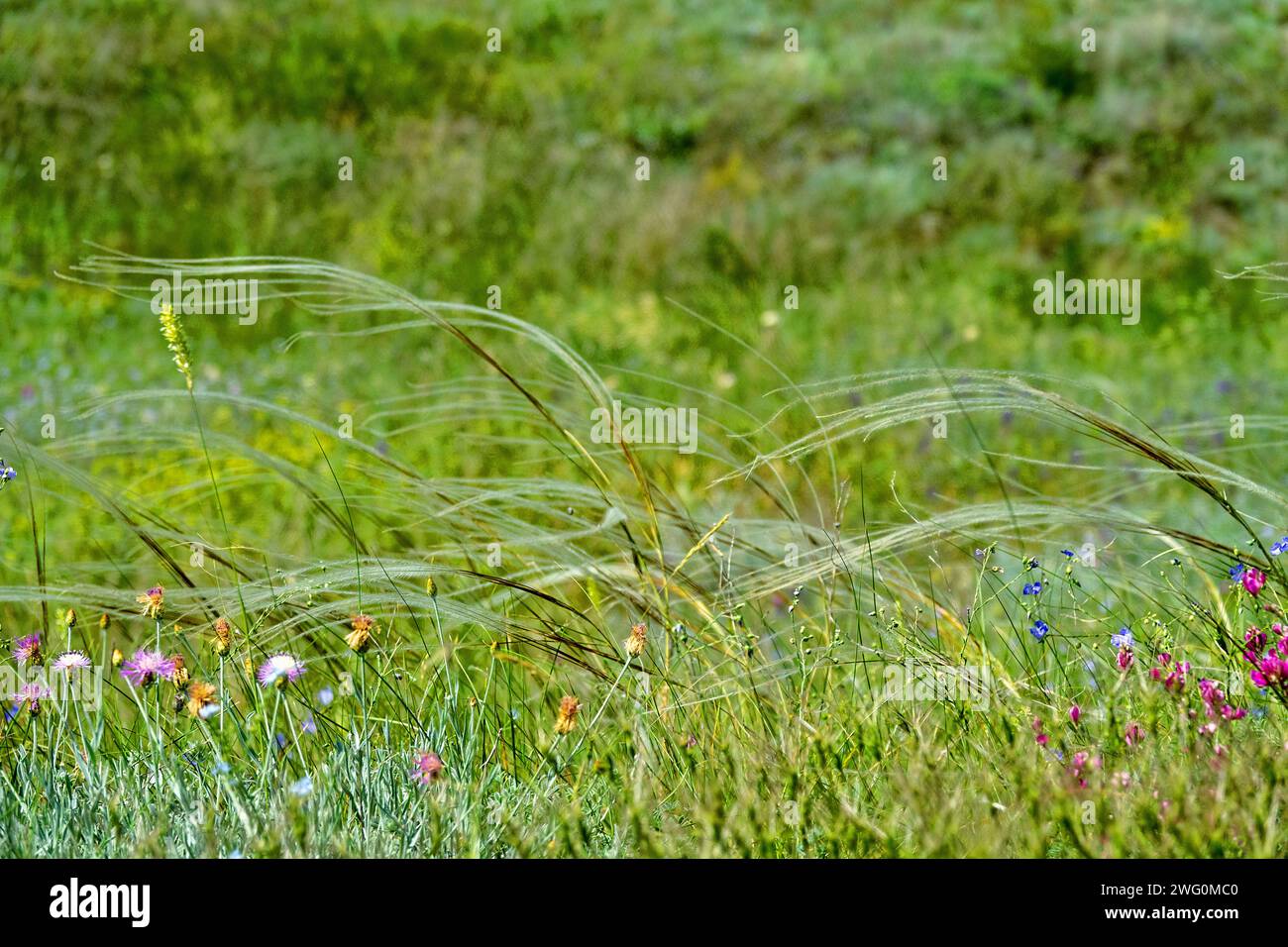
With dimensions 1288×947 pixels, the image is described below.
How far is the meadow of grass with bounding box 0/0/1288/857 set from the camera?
225 centimetres

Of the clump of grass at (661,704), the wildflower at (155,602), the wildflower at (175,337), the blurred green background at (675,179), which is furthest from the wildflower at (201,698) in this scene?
the blurred green background at (675,179)

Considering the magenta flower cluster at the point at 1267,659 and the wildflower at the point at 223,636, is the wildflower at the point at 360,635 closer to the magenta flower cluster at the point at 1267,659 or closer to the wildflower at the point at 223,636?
the wildflower at the point at 223,636

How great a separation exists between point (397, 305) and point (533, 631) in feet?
2.16

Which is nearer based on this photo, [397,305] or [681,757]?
[681,757]

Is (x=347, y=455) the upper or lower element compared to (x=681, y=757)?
upper

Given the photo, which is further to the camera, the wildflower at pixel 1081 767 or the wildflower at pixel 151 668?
the wildflower at pixel 151 668

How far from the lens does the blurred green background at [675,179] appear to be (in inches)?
257

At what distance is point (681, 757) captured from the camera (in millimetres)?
2359

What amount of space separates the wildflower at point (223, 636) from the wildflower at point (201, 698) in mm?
63

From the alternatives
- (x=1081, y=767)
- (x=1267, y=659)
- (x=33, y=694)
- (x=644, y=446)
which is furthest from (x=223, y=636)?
(x=644, y=446)

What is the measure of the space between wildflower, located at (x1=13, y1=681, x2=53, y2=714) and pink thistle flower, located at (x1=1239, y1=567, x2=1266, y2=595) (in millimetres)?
2143

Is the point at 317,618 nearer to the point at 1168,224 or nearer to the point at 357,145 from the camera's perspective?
the point at 357,145
